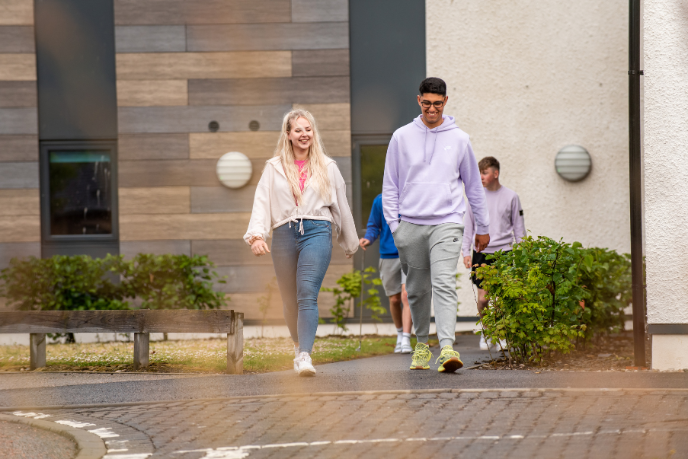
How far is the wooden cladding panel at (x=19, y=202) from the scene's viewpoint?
458 inches

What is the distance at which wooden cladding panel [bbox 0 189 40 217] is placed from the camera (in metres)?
11.6

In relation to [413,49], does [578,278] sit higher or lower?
lower

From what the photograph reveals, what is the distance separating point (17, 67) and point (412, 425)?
9.00 m

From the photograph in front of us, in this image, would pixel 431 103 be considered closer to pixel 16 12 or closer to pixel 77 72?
pixel 77 72

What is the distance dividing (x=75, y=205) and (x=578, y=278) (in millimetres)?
7122

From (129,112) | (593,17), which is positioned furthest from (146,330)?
(593,17)

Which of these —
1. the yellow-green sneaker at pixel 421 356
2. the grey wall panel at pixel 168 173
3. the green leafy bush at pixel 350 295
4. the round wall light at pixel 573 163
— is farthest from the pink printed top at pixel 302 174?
the round wall light at pixel 573 163

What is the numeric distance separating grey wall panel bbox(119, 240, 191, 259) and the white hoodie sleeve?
219 inches

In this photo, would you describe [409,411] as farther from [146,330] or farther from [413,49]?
[413,49]

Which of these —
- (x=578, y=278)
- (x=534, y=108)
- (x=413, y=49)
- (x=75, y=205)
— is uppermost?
(x=413, y=49)

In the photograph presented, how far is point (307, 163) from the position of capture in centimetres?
632

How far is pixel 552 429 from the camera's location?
14.2ft

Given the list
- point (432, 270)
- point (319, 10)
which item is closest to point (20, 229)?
point (319, 10)

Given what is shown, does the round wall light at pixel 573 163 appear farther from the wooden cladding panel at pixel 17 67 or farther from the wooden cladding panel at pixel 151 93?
the wooden cladding panel at pixel 17 67
